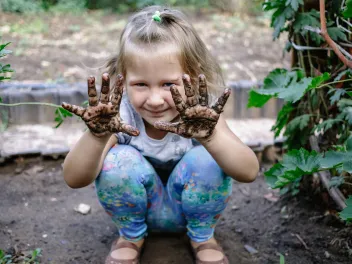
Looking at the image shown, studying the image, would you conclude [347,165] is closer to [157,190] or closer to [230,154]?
[230,154]

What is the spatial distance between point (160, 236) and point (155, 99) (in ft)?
2.51

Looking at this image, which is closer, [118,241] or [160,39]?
[160,39]

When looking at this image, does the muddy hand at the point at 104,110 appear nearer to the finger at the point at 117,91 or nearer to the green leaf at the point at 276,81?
the finger at the point at 117,91

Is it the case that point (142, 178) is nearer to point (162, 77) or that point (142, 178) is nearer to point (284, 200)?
point (162, 77)

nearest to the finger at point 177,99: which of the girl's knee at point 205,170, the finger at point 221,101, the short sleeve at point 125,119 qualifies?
the finger at point 221,101

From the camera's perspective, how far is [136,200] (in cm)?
188

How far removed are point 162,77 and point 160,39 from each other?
0.16 meters

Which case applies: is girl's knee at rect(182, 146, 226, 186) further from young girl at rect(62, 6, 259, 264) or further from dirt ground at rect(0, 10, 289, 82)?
dirt ground at rect(0, 10, 289, 82)

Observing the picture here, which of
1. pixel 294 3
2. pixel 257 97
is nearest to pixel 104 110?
pixel 257 97

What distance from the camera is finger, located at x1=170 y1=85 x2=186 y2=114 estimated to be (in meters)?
1.51

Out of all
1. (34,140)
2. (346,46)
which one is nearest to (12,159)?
(34,140)

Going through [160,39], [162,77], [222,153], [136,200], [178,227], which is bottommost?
[178,227]

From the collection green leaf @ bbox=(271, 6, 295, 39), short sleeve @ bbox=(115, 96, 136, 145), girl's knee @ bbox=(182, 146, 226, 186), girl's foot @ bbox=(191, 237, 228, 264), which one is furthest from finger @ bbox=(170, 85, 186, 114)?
green leaf @ bbox=(271, 6, 295, 39)

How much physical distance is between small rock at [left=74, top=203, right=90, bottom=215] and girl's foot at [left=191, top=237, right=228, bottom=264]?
28.1 inches
